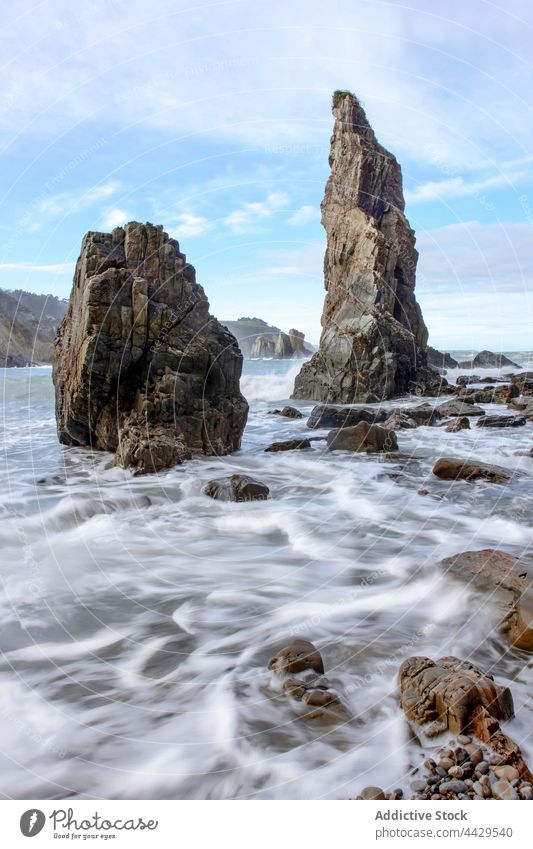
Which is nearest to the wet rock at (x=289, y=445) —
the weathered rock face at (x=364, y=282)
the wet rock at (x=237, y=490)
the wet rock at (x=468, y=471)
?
the wet rock at (x=468, y=471)

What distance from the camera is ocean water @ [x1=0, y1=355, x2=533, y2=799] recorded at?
295 cm

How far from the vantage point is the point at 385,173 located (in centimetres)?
3441

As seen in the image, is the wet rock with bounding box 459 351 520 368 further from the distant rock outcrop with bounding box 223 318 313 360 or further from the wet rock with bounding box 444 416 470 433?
the wet rock with bounding box 444 416 470 433

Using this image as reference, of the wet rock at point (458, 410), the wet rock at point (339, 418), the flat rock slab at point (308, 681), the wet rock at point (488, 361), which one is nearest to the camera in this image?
the flat rock slab at point (308, 681)

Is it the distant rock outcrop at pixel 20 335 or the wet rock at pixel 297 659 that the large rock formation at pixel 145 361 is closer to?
the wet rock at pixel 297 659

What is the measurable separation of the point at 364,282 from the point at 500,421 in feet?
57.1

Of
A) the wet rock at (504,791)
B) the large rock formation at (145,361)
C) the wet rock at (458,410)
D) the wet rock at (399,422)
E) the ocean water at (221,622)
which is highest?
the large rock formation at (145,361)

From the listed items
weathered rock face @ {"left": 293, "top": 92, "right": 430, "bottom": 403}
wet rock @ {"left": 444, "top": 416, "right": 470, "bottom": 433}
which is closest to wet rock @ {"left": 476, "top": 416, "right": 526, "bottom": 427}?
wet rock @ {"left": 444, "top": 416, "right": 470, "bottom": 433}

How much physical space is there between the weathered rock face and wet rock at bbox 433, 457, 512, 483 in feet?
49.6

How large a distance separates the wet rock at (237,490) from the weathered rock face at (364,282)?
17.2 metres

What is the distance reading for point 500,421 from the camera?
15477mm

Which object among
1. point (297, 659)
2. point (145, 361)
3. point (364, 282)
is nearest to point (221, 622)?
point (297, 659)

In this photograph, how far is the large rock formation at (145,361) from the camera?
33.2 ft

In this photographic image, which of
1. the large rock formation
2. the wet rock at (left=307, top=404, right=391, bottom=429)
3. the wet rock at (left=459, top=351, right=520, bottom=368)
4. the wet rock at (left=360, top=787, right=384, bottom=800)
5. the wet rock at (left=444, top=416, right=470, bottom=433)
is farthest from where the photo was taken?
the wet rock at (left=459, top=351, right=520, bottom=368)
